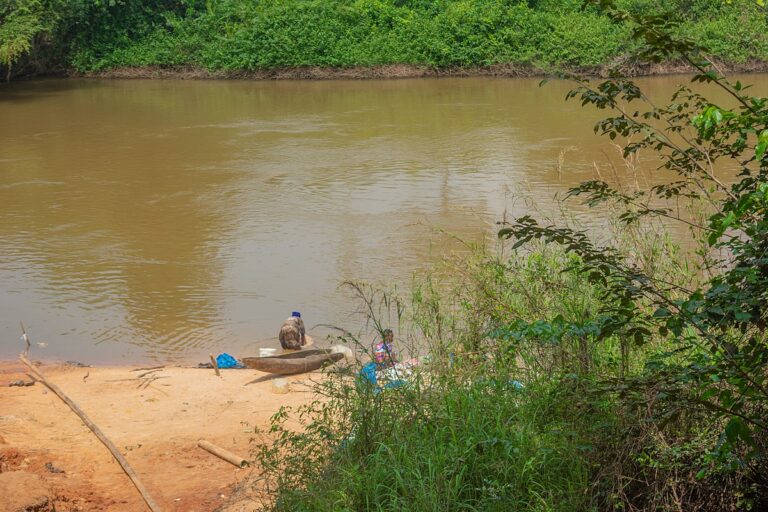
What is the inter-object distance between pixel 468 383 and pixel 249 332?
4298 millimetres

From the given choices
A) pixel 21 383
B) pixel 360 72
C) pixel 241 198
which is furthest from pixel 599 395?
pixel 360 72

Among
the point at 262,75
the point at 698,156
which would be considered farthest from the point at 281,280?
the point at 262,75

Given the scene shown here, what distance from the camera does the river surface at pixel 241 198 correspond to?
9.15 m

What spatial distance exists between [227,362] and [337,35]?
797 inches

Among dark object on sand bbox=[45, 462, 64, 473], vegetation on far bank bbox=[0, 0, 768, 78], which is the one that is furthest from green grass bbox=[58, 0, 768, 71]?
dark object on sand bbox=[45, 462, 64, 473]

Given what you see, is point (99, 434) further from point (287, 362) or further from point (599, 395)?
point (599, 395)

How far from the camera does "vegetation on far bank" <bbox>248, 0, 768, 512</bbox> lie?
3.08 m

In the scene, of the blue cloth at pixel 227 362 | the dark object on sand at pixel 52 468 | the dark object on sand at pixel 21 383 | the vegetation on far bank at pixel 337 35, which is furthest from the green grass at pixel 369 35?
the dark object on sand at pixel 52 468

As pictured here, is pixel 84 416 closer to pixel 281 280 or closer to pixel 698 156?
pixel 281 280

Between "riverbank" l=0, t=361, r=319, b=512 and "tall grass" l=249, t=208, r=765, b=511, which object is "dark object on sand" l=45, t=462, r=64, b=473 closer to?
"riverbank" l=0, t=361, r=319, b=512

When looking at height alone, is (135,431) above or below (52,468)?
below

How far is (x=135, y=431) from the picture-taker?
21.3 ft

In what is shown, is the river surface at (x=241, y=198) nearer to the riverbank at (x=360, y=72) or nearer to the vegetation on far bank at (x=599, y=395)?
the riverbank at (x=360, y=72)

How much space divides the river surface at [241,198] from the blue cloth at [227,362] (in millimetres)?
404
